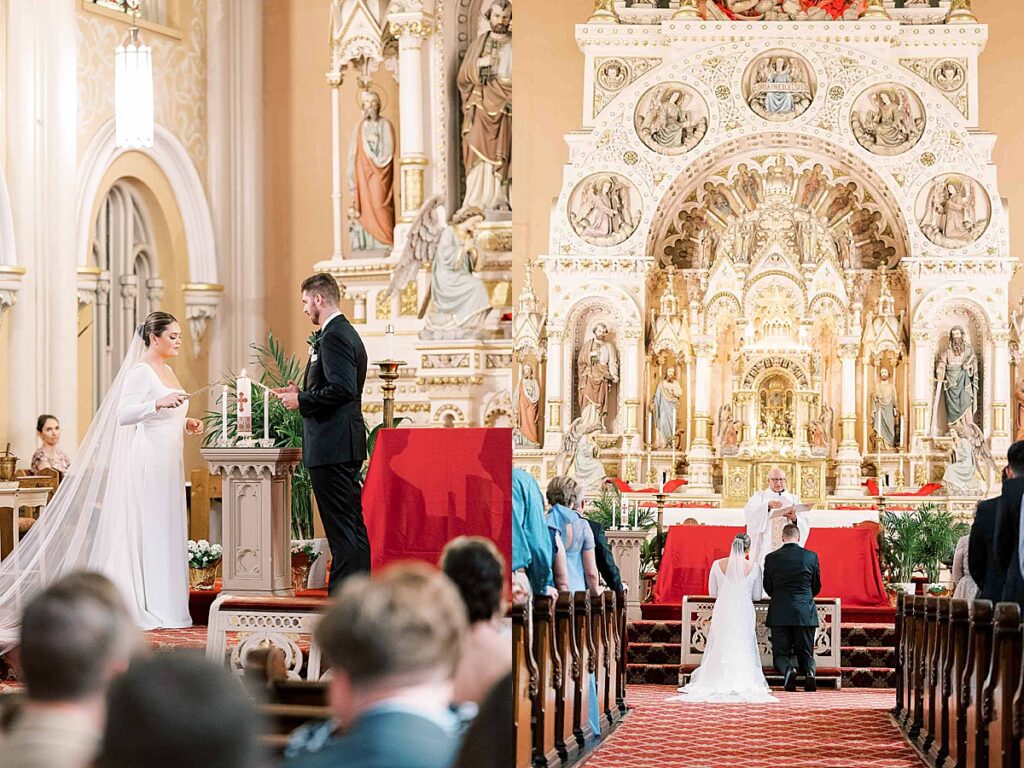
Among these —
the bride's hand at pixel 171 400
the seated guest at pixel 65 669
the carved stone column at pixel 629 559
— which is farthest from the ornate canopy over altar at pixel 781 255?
the seated guest at pixel 65 669

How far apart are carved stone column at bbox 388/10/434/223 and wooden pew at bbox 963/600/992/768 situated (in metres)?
2.72

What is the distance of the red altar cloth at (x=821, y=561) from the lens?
9.03m

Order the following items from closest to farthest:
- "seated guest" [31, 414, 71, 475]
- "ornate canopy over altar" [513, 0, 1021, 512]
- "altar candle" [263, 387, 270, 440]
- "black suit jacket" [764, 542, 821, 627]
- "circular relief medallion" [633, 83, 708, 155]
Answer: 1. "altar candle" [263, 387, 270, 440]
2. "seated guest" [31, 414, 71, 475]
3. "black suit jacket" [764, 542, 821, 627]
4. "ornate canopy over altar" [513, 0, 1021, 512]
5. "circular relief medallion" [633, 83, 708, 155]

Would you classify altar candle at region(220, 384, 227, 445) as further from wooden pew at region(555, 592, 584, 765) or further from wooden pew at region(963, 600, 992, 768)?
wooden pew at region(963, 600, 992, 768)

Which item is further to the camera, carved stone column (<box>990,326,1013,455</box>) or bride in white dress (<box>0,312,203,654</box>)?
carved stone column (<box>990,326,1013,455</box>)

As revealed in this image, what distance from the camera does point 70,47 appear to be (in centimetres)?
784

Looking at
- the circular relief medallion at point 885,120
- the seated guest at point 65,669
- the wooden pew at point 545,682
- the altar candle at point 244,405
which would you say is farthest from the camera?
the circular relief medallion at point 885,120

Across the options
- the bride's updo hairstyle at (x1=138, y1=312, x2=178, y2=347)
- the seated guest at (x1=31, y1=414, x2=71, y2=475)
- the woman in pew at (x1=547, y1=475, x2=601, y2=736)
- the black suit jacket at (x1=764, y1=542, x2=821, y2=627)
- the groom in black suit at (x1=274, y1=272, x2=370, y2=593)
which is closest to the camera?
the groom in black suit at (x1=274, y1=272, x2=370, y2=593)

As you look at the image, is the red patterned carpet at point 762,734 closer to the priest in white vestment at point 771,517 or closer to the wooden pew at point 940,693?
the wooden pew at point 940,693

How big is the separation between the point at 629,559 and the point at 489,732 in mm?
5086

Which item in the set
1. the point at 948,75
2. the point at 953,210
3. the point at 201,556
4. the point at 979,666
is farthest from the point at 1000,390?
the point at 201,556

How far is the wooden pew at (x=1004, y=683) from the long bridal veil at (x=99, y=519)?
3700 mm

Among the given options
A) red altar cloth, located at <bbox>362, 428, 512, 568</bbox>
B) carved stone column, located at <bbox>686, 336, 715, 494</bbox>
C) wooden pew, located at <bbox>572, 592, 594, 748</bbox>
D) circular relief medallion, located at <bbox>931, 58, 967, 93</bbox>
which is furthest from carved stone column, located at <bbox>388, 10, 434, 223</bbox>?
circular relief medallion, located at <bbox>931, 58, 967, 93</bbox>

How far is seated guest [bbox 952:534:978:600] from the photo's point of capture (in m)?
7.34
